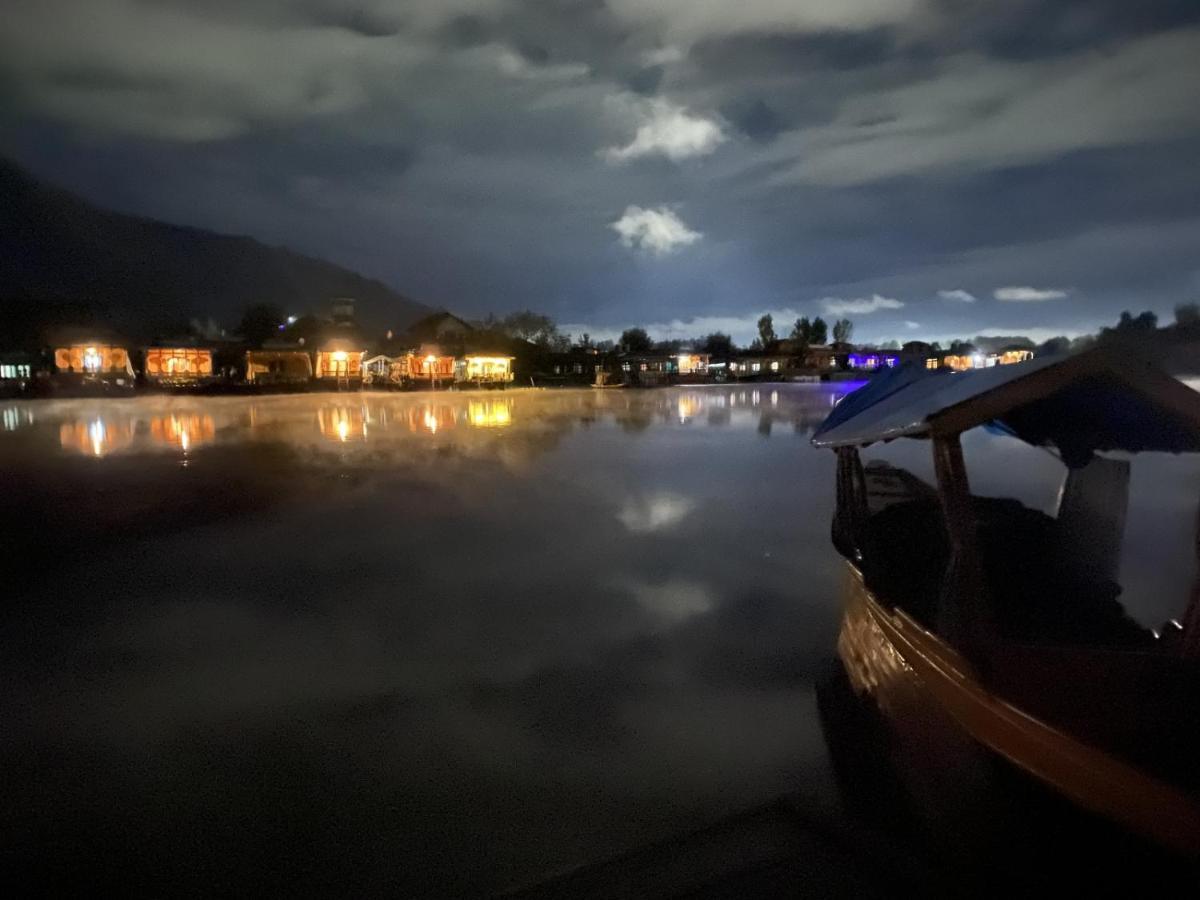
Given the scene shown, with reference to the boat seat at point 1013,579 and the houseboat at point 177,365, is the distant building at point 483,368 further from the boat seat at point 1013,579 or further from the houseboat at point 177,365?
the boat seat at point 1013,579

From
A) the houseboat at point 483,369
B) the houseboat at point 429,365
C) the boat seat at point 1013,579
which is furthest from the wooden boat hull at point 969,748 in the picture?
the houseboat at point 429,365

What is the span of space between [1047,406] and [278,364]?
45.8 metres

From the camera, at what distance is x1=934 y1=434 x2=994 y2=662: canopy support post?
111 inches

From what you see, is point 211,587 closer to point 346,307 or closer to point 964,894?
point 964,894

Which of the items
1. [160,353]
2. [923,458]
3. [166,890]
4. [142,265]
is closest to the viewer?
[166,890]

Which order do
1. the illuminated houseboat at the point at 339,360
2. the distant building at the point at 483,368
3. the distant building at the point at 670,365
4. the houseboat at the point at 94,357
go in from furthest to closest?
the distant building at the point at 670,365 → the distant building at the point at 483,368 → the illuminated houseboat at the point at 339,360 → the houseboat at the point at 94,357

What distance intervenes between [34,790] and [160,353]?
42968mm

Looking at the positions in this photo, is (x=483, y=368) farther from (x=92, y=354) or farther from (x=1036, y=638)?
(x=1036, y=638)

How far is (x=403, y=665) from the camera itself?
18.0 feet

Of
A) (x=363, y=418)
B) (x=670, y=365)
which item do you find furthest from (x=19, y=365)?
(x=670, y=365)

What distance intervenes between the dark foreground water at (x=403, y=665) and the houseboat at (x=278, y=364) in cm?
3172

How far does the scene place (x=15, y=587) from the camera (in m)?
7.15

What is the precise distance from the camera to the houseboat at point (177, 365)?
129 feet

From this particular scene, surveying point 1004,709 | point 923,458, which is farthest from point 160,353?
point 1004,709
